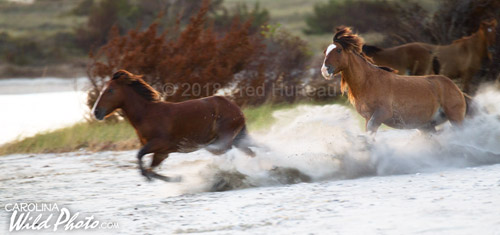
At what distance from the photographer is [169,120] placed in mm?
7848

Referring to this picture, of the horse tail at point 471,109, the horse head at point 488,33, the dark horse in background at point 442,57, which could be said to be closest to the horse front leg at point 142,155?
the horse tail at point 471,109

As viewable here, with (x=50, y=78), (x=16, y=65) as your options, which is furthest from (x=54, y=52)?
(x=50, y=78)

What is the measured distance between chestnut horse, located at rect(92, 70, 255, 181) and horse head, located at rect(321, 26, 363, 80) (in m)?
1.10

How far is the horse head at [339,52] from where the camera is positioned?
7969 millimetres

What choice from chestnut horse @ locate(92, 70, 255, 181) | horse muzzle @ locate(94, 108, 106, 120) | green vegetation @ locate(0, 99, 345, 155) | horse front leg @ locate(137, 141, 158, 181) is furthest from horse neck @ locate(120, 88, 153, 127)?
green vegetation @ locate(0, 99, 345, 155)

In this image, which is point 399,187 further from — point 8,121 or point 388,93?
point 8,121

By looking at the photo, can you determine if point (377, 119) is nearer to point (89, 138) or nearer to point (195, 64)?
point (89, 138)

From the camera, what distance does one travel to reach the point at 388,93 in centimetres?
812

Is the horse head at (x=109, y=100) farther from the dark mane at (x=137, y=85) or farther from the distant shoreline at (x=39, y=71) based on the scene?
the distant shoreline at (x=39, y=71)

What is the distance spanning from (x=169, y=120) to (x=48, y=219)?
5.75 ft

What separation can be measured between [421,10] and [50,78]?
15.1 meters

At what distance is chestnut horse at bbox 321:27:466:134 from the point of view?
804cm

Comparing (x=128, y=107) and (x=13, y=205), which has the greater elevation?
(x=128, y=107)

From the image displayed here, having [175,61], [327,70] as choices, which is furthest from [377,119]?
[175,61]
